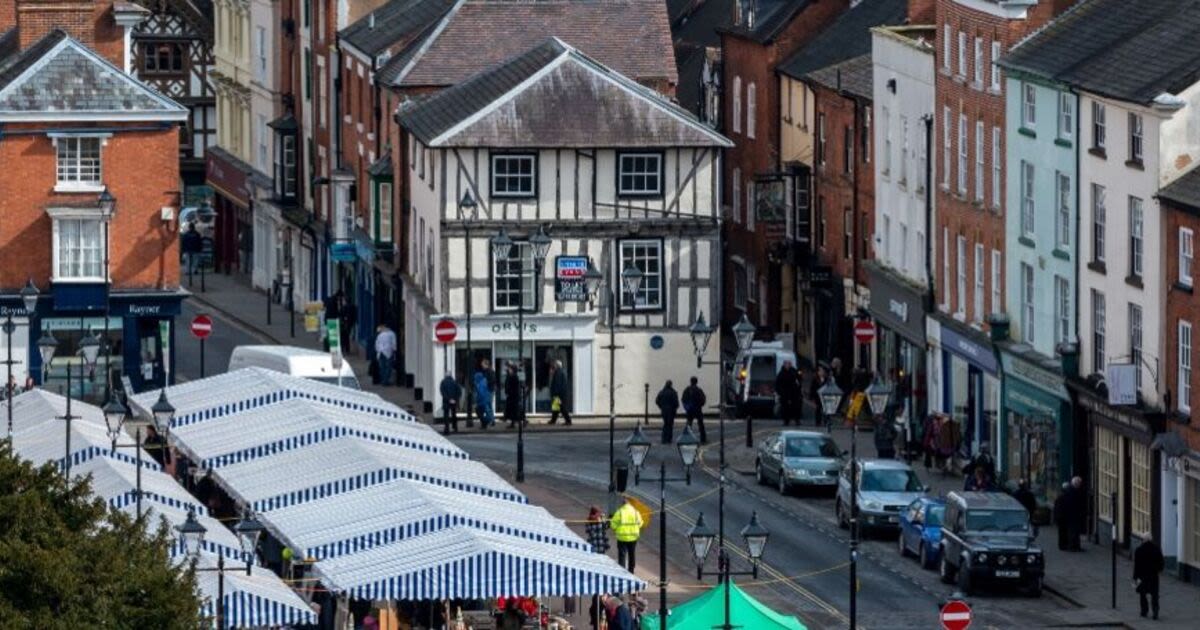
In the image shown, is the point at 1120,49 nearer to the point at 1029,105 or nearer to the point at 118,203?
the point at 1029,105

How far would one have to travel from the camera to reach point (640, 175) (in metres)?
91.5

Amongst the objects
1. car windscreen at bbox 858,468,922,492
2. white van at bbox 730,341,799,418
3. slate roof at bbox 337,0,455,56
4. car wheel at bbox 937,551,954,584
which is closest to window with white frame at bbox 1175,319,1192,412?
car wheel at bbox 937,551,954,584

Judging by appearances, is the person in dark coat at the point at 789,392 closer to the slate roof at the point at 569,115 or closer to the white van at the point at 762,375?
the white van at the point at 762,375

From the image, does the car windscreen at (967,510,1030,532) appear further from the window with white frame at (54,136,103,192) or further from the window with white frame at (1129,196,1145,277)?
the window with white frame at (54,136,103,192)

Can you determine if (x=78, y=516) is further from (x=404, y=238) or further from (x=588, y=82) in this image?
(x=404, y=238)

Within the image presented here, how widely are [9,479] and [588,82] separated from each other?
40.5 meters

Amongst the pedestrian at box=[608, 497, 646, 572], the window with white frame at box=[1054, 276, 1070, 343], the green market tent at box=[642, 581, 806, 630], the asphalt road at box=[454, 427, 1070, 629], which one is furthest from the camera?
the window with white frame at box=[1054, 276, 1070, 343]

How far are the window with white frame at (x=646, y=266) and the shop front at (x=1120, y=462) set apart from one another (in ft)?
62.6

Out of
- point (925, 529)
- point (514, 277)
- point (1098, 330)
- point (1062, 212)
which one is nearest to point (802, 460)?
point (1062, 212)

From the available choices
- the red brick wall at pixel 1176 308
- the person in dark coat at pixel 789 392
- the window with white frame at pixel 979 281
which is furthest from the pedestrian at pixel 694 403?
the red brick wall at pixel 1176 308

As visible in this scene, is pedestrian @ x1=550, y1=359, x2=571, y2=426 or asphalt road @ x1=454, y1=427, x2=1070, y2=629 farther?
pedestrian @ x1=550, y1=359, x2=571, y2=426

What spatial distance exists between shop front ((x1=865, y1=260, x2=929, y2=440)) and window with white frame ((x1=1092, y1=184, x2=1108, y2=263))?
12.3m

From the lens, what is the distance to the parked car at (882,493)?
73250 millimetres

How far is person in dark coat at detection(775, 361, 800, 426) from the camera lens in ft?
298
